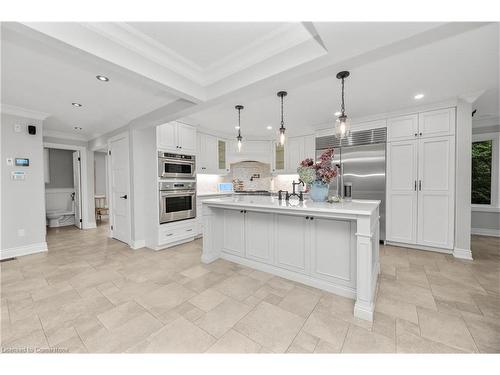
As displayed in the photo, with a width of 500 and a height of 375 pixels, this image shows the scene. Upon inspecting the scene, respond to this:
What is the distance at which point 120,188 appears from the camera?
4230 mm

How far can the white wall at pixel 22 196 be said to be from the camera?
3.31 meters

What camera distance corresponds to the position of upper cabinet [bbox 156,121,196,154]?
3.69m

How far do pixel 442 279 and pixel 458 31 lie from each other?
262 centimetres

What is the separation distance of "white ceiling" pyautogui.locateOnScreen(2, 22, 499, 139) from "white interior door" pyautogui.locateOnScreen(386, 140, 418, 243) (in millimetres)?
771

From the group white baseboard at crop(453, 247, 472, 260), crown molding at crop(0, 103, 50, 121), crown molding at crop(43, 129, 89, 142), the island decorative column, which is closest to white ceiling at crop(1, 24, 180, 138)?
crown molding at crop(0, 103, 50, 121)

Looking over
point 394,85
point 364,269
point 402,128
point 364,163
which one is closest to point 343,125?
point 394,85

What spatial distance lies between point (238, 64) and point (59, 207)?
711 cm

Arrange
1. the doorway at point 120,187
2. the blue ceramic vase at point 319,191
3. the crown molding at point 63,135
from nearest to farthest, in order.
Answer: the blue ceramic vase at point 319,191 < the doorway at point 120,187 < the crown molding at point 63,135

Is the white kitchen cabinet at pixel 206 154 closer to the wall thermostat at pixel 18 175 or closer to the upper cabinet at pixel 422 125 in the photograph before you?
the wall thermostat at pixel 18 175

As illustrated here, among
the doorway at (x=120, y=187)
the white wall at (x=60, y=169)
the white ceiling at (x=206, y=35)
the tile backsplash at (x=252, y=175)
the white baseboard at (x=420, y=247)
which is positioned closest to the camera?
the white ceiling at (x=206, y=35)

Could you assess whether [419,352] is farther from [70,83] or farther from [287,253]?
[70,83]

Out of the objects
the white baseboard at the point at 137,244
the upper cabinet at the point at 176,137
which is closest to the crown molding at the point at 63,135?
the upper cabinet at the point at 176,137

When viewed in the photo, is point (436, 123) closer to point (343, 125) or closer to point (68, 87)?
point (343, 125)

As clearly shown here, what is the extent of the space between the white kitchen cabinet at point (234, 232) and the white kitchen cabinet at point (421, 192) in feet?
9.28
